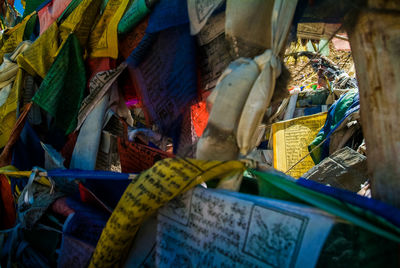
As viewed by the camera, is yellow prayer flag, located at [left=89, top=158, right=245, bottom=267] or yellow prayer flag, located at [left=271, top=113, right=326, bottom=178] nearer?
yellow prayer flag, located at [left=89, top=158, right=245, bottom=267]

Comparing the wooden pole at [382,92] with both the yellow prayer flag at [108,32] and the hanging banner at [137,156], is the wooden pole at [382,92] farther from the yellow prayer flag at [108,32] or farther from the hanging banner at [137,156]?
the yellow prayer flag at [108,32]

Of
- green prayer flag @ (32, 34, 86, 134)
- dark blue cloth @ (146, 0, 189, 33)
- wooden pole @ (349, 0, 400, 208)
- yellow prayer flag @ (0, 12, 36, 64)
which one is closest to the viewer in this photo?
wooden pole @ (349, 0, 400, 208)

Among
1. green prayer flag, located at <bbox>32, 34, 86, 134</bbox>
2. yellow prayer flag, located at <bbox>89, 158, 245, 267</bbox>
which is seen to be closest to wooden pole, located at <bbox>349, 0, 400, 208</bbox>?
yellow prayer flag, located at <bbox>89, 158, 245, 267</bbox>

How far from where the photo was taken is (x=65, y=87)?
1.57 meters

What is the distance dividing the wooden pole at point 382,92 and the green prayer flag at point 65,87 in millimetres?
1388

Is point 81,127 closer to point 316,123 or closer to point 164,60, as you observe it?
point 164,60

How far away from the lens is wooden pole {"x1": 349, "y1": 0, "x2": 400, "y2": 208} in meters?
0.59

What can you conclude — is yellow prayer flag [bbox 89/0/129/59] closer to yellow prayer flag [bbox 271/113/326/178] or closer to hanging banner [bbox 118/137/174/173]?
hanging banner [bbox 118/137/174/173]

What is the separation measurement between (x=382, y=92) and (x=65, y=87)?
5.09 feet

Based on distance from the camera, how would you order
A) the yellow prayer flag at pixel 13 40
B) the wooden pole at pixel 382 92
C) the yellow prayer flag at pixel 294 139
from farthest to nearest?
the yellow prayer flag at pixel 294 139, the yellow prayer flag at pixel 13 40, the wooden pole at pixel 382 92

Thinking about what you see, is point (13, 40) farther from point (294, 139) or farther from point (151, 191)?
point (294, 139)

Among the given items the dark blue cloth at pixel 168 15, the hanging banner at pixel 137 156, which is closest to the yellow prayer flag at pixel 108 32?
the dark blue cloth at pixel 168 15

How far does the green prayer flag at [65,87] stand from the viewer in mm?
1516

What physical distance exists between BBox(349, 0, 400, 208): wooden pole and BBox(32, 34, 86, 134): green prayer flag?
139cm
